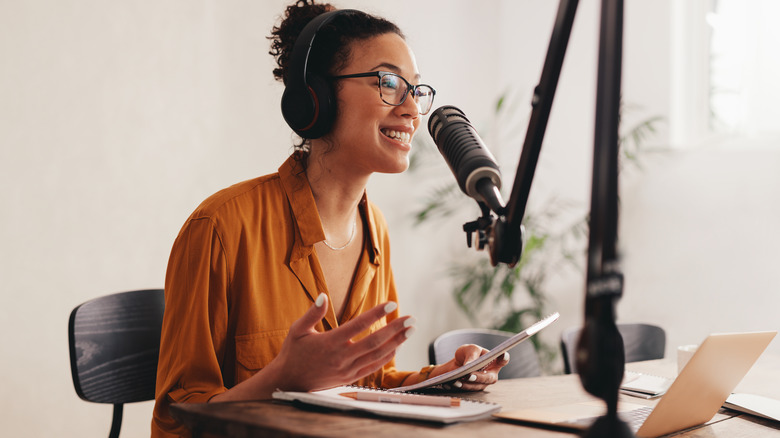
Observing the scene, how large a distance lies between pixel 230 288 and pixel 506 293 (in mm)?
2340

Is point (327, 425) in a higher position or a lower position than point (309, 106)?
lower

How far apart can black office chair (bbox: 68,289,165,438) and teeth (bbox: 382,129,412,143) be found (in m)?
0.81

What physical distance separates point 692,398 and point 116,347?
1.33 meters

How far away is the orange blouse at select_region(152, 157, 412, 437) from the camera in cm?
113

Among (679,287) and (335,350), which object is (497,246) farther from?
(679,287)

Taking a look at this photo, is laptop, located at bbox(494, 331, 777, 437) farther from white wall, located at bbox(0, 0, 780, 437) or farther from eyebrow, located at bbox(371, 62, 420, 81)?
eyebrow, located at bbox(371, 62, 420, 81)

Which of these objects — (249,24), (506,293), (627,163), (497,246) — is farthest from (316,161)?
(627,163)

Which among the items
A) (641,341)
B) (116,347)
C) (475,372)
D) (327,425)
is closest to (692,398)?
(475,372)

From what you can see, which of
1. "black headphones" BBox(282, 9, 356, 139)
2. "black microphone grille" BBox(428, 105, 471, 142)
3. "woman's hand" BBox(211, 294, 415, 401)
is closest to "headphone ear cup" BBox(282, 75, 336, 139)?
"black headphones" BBox(282, 9, 356, 139)

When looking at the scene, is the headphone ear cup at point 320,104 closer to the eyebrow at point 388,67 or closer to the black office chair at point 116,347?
the eyebrow at point 388,67

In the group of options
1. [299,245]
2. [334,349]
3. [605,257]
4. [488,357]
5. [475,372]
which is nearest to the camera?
[605,257]

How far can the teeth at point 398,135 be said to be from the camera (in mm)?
1412

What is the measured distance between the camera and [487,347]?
196cm

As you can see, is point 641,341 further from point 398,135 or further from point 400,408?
point 400,408
